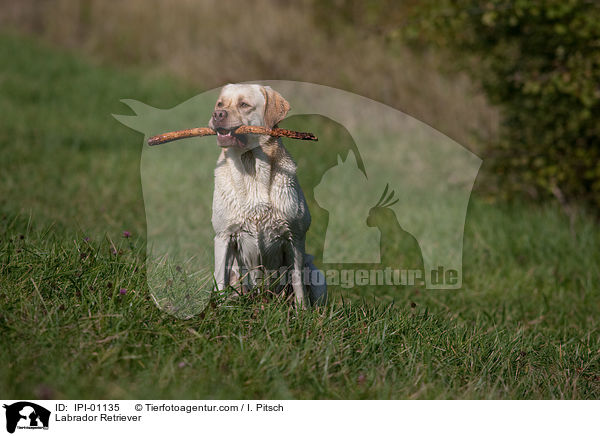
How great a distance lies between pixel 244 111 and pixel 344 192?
373 cm

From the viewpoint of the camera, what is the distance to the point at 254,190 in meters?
3.26

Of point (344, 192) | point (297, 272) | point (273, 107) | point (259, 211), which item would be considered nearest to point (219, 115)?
point (273, 107)

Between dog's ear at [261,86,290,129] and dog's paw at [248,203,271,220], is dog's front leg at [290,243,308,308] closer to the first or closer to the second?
dog's paw at [248,203,271,220]

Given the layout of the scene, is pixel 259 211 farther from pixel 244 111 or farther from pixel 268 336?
pixel 268 336

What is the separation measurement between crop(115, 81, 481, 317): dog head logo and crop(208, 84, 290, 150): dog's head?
0.47 m

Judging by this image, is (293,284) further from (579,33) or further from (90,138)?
(90,138)

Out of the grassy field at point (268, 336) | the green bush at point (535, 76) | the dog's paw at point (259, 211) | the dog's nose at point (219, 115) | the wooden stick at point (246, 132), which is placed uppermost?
the green bush at point (535, 76)

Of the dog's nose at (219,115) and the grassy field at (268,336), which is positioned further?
the dog's nose at (219,115)

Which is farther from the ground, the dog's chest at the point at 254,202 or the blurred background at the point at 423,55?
the blurred background at the point at 423,55

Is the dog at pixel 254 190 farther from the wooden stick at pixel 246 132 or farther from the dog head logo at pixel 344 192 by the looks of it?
the dog head logo at pixel 344 192

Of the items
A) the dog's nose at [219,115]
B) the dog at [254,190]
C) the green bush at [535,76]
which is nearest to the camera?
the dog's nose at [219,115]

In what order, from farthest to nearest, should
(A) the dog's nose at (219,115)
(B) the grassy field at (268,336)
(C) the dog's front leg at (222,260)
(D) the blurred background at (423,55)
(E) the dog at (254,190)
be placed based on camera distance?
(D) the blurred background at (423,55)
(C) the dog's front leg at (222,260)
(E) the dog at (254,190)
(A) the dog's nose at (219,115)
(B) the grassy field at (268,336)
